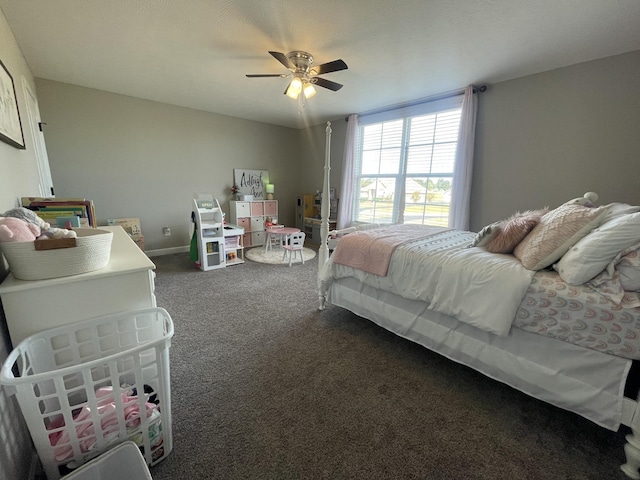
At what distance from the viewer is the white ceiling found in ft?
5.74

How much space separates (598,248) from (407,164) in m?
3.04

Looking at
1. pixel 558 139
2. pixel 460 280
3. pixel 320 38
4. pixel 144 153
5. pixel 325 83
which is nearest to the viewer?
pixel 460 280

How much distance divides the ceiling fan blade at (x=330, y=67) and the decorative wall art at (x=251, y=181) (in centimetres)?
294

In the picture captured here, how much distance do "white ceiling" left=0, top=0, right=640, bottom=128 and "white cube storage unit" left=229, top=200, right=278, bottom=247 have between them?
6.32ft

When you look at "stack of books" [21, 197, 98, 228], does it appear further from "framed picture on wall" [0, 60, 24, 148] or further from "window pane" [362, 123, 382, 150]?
"window pane" [362, 123, 382, 150]

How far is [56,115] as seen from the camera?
127 inches

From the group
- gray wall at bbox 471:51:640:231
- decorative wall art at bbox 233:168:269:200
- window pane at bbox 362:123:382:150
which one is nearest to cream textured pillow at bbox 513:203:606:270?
gray wall at bbox 471:51:640:231

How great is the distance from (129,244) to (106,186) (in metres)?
2.91

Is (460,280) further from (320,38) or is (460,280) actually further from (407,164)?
(407,164)

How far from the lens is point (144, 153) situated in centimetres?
387

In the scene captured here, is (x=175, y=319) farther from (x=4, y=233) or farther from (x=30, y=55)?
(x=30, y=55)

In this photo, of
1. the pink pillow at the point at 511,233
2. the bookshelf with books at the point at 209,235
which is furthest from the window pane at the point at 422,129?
the bookshelf with books at the point at 209,235

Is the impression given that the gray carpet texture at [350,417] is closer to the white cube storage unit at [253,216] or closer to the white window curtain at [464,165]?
the white window curtain at [464,165]

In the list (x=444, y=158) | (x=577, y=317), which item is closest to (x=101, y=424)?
(x=577, y=317)
